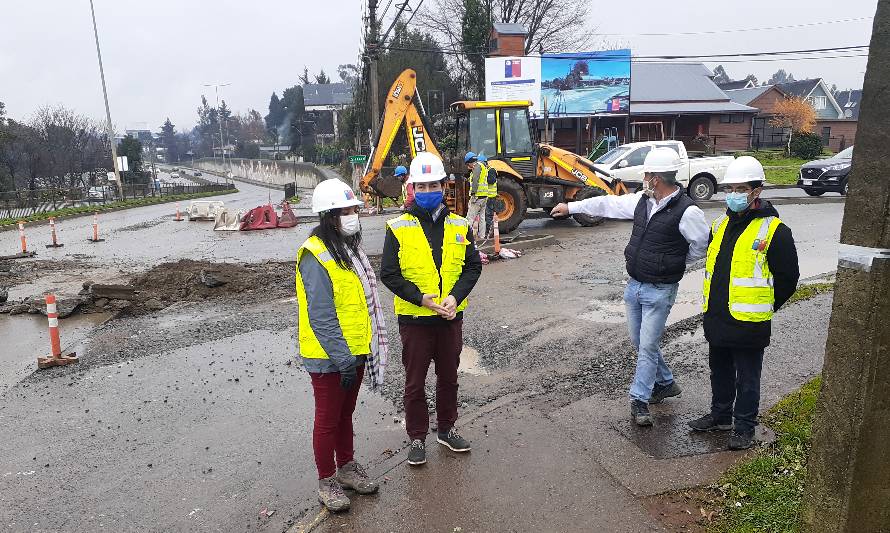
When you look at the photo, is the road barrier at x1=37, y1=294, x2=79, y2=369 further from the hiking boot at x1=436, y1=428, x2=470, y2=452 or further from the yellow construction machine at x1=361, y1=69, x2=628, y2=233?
the yellow construction machine at x1=361, y1=69, x2=628, y2=233

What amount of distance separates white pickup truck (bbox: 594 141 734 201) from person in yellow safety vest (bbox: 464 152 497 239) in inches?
303

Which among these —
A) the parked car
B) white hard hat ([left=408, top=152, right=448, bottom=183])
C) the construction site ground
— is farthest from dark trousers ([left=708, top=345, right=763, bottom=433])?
the parked car

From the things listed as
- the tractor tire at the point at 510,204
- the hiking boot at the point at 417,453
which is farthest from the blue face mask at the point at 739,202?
the tractor tire at the point at 510,204

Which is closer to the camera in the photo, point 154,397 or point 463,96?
point 154,397

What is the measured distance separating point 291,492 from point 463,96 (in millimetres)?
41364

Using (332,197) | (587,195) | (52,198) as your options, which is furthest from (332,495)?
(52,198)

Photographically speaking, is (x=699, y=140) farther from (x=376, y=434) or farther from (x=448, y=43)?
(x=376, y=434)

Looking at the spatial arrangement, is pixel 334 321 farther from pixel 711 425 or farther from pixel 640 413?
pixel 711 425

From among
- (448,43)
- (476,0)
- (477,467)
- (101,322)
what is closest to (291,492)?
(477,467)

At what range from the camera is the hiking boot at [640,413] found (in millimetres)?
4547

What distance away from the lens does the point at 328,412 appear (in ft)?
12.2

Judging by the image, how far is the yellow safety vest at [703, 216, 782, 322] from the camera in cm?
393

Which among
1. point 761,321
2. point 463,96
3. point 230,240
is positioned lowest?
point 230,240

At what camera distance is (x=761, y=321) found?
3.97 meters
